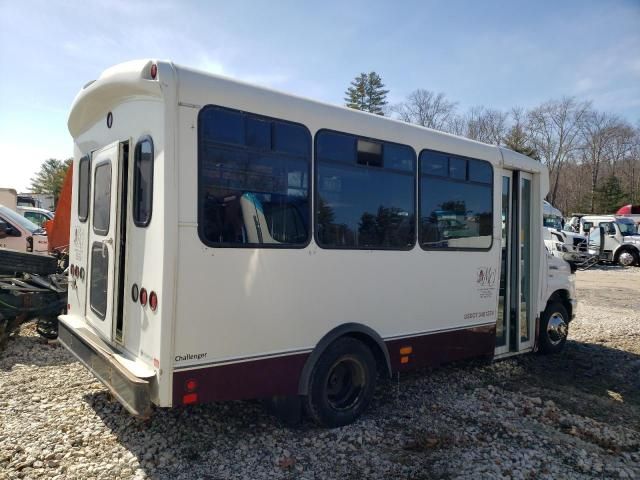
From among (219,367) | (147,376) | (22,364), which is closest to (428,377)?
(219,367)

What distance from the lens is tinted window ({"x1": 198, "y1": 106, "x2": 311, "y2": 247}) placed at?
3404 millimetres

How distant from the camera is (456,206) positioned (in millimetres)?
5219

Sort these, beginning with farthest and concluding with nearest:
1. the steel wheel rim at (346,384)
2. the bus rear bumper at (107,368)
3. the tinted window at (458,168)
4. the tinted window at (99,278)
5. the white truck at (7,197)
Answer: the white truck at (7,197) < the tinted window at (458,168) < the steel wheel rim at (346,384) < the tinted window at (99,278) < the bus rear bumper at (107,368)

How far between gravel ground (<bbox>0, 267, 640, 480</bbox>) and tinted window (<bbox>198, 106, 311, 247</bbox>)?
165cm

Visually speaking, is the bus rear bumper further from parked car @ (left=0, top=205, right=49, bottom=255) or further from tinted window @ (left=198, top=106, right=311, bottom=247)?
parked car @ (left=0, top=205, right=49, bottom=255)

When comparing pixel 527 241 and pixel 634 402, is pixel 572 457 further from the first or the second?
pixel 527 241

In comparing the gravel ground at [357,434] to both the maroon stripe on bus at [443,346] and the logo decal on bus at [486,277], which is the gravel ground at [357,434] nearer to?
the maroon stripe on bus at [443,346]

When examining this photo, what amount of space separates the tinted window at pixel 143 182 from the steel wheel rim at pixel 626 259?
24547 mm

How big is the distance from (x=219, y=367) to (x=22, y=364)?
360 centimetres

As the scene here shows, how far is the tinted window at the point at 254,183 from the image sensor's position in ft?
11.2

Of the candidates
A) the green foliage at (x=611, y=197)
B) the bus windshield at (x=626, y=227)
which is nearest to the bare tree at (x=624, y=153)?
the green foliage at (x=611, y=197)

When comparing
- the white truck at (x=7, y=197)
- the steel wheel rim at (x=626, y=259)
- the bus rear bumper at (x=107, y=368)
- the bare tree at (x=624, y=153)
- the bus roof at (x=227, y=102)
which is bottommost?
the bus rear bumper at (x=107, y=368)

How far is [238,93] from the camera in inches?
139

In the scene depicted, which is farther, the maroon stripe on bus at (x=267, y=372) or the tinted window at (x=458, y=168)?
the tinted window at (x=458, y=168)
